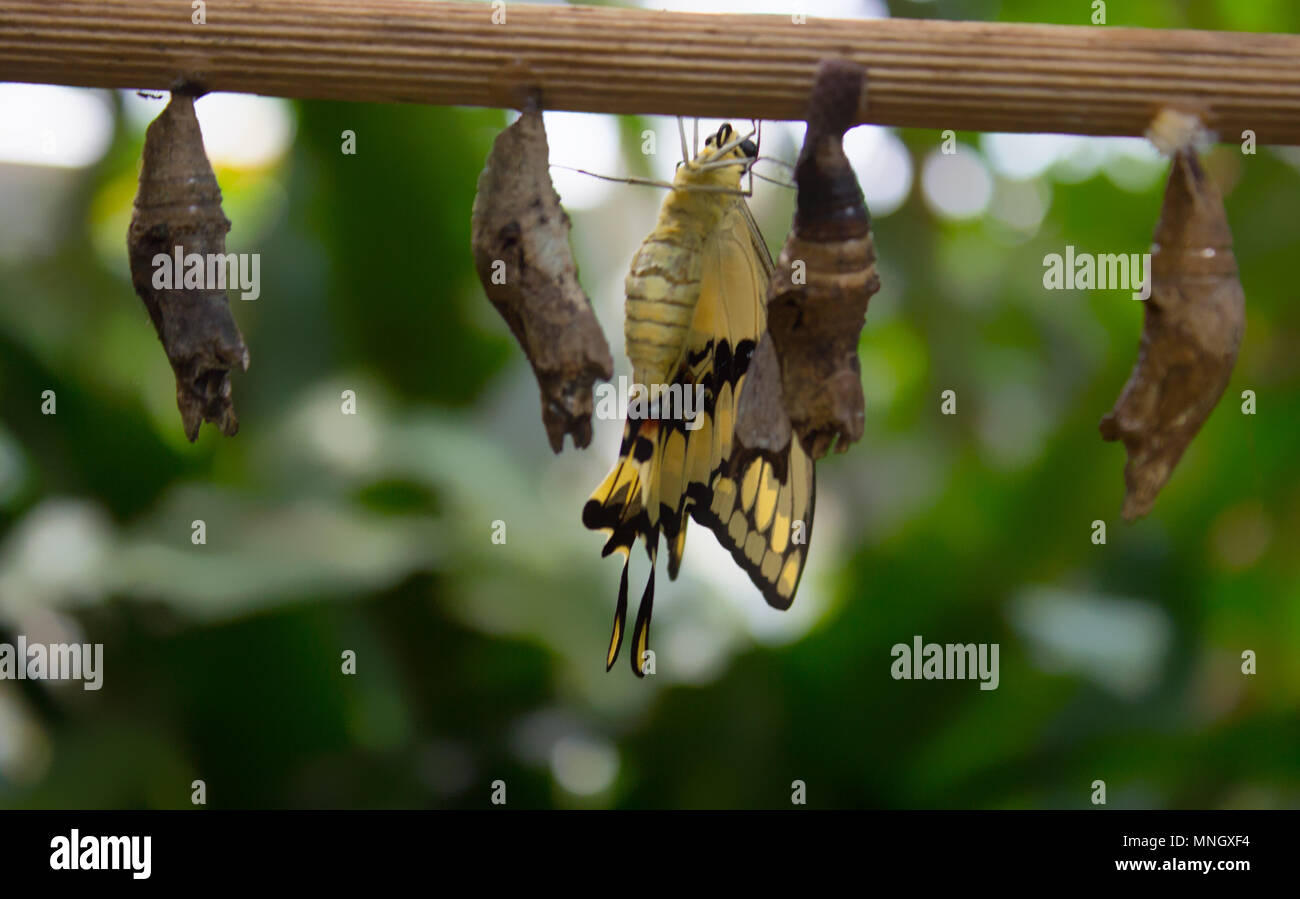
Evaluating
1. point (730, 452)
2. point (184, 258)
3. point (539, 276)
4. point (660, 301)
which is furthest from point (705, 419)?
point (184, 258)

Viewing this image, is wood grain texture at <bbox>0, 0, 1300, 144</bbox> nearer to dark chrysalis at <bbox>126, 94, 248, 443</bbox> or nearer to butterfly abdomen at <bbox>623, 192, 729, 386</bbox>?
dark chrysalis at <bbox>126, 94, 248, 443</bbox>

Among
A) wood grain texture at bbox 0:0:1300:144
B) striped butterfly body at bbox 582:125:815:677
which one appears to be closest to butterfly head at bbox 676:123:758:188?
striped butterfly body at bbox 582:125:815:677

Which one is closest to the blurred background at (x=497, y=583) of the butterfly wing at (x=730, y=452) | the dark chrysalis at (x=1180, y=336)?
the butterfly wing at (x=730, y=452)

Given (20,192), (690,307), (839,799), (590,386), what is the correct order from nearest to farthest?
(590,386)
(690,307)
(839,799)
(20,192)

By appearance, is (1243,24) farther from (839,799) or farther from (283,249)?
(283,249)

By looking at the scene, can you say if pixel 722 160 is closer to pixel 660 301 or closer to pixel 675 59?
pixel 660 301

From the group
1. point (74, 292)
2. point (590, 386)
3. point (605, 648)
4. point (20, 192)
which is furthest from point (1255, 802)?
point (20, 192)

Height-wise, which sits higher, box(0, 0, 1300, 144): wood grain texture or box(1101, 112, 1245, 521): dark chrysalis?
box(0, 0, 1300, 144): wood grain texture
